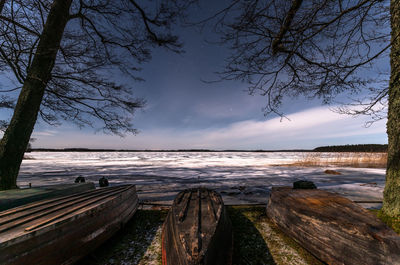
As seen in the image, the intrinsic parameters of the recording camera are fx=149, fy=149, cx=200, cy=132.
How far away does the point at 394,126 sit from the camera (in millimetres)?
2436

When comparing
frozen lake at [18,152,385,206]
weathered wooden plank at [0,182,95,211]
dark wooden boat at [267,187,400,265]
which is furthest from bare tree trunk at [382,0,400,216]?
weathered wooden plank at [0,182,95,211]

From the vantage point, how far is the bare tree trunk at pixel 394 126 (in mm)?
2350

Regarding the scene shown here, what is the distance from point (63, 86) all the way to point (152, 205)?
479cm

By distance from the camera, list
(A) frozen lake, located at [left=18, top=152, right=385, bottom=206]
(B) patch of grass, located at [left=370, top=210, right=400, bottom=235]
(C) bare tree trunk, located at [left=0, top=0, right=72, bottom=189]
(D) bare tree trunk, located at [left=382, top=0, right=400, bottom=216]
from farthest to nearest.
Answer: (A) frozen lake, located at [left=18, top=152, right=385, bottom=206] → (C) bare tree trunk, located at [left=0, top=0, right=72, bottom=189] → (D) bare tree trunk, located at [left=382, top=0, right=400, bottom=216] → (B) patch of grass, located at [left=370, top=210, right=400, bottom=235]

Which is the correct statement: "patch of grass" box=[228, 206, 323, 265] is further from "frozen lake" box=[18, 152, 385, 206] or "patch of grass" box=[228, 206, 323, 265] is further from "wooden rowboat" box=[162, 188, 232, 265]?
Result: "frozen lake" box=[18, 152, 385, 206]

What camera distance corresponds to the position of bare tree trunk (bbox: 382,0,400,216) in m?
2.35

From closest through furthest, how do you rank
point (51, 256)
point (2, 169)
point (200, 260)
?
point (200, 260), point (51, 256), point (2, 169)

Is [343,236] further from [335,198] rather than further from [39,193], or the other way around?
[39,193]

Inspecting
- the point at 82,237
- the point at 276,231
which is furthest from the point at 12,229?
the point at 276,231

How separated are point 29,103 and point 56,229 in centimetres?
382

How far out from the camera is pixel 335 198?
98.1 inches

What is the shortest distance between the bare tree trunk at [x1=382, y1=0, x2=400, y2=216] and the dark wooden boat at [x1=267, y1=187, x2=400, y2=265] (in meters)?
0.75

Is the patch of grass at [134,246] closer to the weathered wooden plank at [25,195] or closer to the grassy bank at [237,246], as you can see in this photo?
the grassy bank at [237,246]

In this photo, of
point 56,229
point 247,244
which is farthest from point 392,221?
point 56,229
